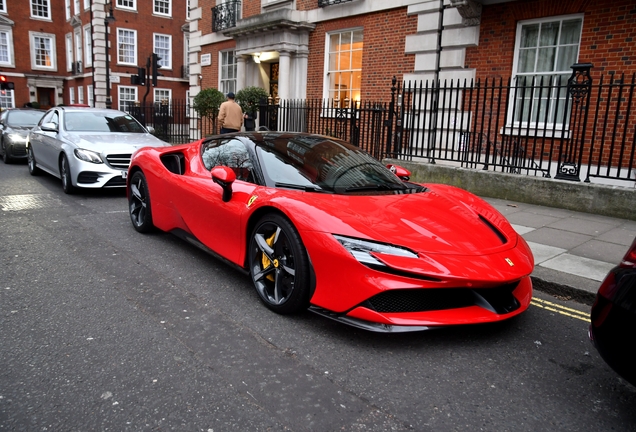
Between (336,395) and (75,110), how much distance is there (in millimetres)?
9083

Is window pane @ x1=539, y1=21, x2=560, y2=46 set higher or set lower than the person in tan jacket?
higher

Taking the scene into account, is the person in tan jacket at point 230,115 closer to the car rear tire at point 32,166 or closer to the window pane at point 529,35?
the car rear tire at point 32,166

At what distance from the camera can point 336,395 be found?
2.62 metres

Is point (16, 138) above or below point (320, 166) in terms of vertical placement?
below

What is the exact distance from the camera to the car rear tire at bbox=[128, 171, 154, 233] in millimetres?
5711

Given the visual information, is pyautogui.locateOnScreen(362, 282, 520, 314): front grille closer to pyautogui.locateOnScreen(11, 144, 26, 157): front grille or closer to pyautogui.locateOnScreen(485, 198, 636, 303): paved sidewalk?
pyautogui.locateOnScreen(485, 198, 636, 303): paved sidewalk

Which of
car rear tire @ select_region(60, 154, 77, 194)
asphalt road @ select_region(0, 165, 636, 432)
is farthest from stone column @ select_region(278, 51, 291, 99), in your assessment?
asphalt road @ select_region(0, 165, 636, 432)

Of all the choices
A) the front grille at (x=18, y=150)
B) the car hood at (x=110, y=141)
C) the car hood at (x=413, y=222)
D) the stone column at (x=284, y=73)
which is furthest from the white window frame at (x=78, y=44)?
the car hood at (x=413, y=222)

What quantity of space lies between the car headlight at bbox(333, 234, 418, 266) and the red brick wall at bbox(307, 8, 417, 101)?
34.9 feet

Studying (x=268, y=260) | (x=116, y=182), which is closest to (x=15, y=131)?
(x=116, y=182)

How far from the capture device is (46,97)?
4038cm

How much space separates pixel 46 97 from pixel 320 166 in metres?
43.7

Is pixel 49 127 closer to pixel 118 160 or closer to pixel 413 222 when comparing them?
pixel 118 160

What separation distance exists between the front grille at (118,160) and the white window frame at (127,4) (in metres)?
30.7
